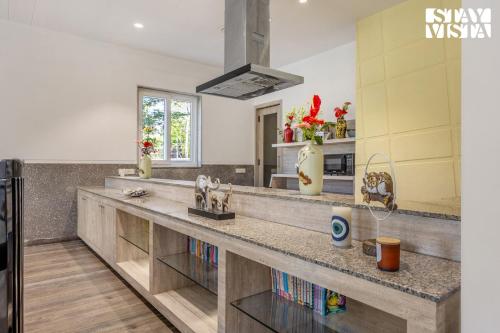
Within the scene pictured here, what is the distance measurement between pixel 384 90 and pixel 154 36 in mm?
3169

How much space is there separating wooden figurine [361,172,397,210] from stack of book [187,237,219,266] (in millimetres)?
1214

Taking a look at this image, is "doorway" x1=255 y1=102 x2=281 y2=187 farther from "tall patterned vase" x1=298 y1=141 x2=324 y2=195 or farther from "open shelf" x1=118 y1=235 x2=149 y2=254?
"tall patterned vase" x1=298 y1=141 x2=324 y2=195

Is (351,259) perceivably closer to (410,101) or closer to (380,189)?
(380,189)

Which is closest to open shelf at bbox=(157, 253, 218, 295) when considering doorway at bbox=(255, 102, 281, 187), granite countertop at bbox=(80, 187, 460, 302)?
granite countertop at bbox=(80, 187, 460, 302)

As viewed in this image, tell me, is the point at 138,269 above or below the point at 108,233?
below

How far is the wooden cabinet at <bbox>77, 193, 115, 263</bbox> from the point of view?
9.75 feet

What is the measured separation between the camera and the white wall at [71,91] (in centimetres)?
395

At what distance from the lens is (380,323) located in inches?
52.1

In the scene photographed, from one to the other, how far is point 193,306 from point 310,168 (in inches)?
45.4

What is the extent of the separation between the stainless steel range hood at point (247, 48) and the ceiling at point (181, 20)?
27.1 inches

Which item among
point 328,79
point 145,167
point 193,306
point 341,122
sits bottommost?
point 193,306

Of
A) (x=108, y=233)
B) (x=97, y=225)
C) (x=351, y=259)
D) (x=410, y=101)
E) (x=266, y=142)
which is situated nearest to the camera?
(x=351, y=259)

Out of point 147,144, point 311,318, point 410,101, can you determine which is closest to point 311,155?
A: point 311,318
